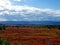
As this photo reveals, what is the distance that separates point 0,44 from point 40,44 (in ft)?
19.2

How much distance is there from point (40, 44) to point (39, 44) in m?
0.23

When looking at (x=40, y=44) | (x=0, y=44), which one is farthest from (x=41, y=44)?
(x=0, y=44)

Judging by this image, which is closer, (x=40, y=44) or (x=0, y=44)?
(x=0, y=44)

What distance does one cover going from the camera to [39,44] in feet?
81.2

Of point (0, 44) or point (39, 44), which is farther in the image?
point (39, 44)

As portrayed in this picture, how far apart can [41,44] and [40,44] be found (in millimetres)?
107

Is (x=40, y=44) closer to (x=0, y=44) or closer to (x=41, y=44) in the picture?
(x=41, y=44)

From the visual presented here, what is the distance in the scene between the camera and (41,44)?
24.9 m

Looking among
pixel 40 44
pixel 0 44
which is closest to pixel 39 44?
pixel 40 44

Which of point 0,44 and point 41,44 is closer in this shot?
point 0,44

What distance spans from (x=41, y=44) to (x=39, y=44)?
26cm

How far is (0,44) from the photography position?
2019 centimetres

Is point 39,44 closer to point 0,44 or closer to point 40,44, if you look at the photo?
point 40,44
